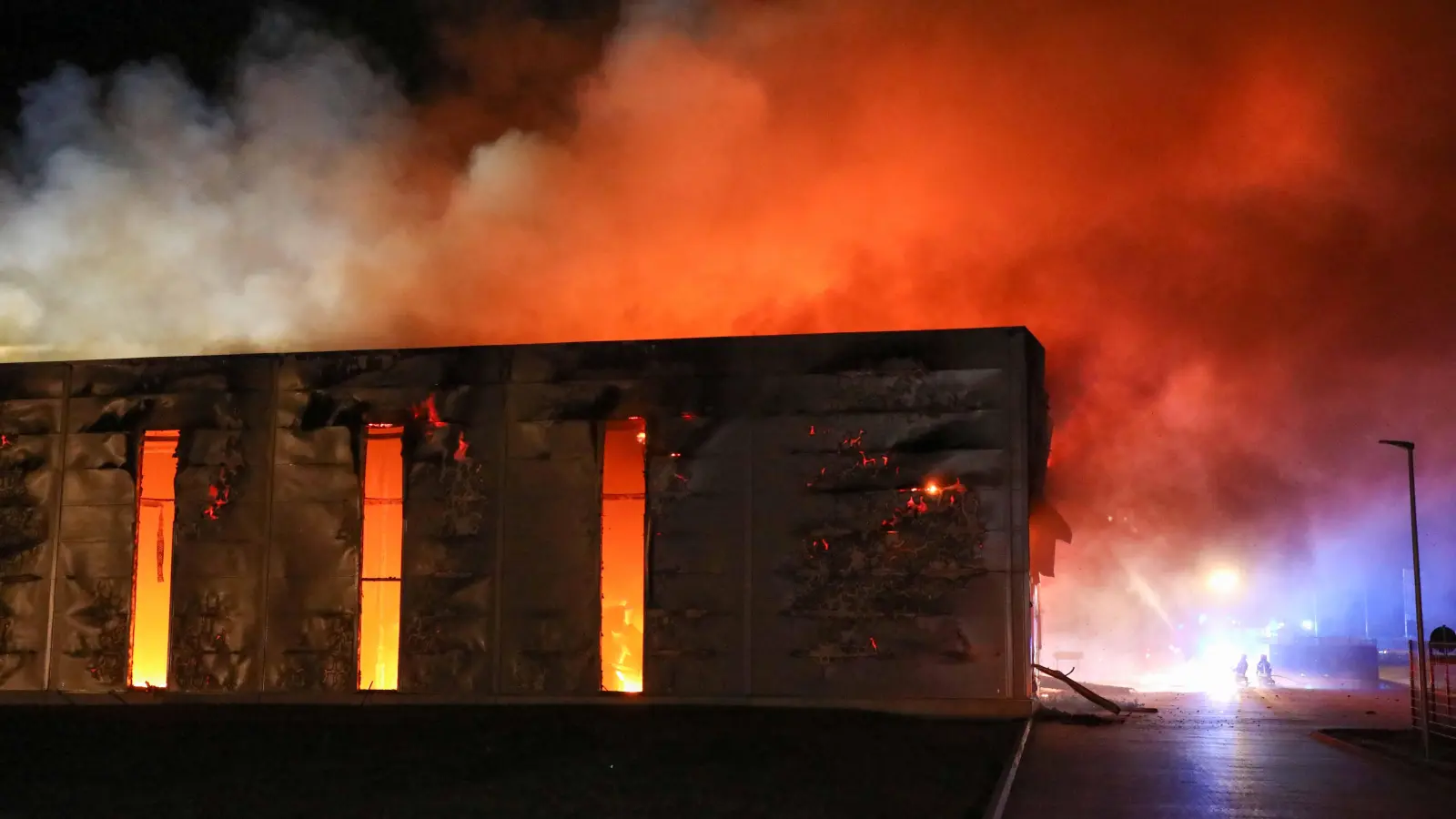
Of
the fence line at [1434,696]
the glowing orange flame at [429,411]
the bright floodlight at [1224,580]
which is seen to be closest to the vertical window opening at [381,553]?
the glowing orange flame at [429,411]

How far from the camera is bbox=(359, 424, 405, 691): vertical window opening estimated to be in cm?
1809

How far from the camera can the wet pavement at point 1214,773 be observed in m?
9.60

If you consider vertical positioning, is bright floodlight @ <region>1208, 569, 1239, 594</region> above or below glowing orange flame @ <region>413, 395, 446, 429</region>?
below

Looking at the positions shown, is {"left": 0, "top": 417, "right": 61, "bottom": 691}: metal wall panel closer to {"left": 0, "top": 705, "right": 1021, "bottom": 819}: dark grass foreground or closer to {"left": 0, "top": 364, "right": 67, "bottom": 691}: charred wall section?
{"left": 0, "top": 364, "right": 67, "bottom": 691}: charred wall section

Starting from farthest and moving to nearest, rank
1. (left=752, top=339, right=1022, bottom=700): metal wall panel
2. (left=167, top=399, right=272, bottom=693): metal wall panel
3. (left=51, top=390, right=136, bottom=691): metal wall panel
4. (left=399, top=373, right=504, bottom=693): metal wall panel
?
(left=51, top=390, right=136, bottom=691): metal wall panel < (left=167, top=399, right=272, bottom=693): metal wall panel < (left=399, top=373, right=504, bottom=693): metal wall panel < (left=752, top=339, right=1022, bottom=700): metal wall panel

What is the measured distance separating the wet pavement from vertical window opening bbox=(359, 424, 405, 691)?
30.0ft

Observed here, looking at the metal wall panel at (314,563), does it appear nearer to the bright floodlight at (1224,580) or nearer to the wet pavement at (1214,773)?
the wet pavement at (1214,773)

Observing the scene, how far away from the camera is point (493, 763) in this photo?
1133cm

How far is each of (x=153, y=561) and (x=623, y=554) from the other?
7.12 metres

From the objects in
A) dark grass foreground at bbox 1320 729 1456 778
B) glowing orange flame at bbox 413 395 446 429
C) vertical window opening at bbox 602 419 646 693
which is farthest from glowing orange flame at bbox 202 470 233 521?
dark grass foreground at bbox 1320 729 1456 778

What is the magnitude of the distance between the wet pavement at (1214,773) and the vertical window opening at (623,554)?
18.1ft

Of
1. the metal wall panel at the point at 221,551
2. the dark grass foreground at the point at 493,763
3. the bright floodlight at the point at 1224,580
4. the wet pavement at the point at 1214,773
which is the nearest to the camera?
the dark grass foreground at the point at 493,763

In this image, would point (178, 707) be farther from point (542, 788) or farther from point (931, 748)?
point (931, 748)

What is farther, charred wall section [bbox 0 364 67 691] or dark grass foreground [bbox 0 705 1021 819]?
charred wall section [bbox 0 364 67 691]
